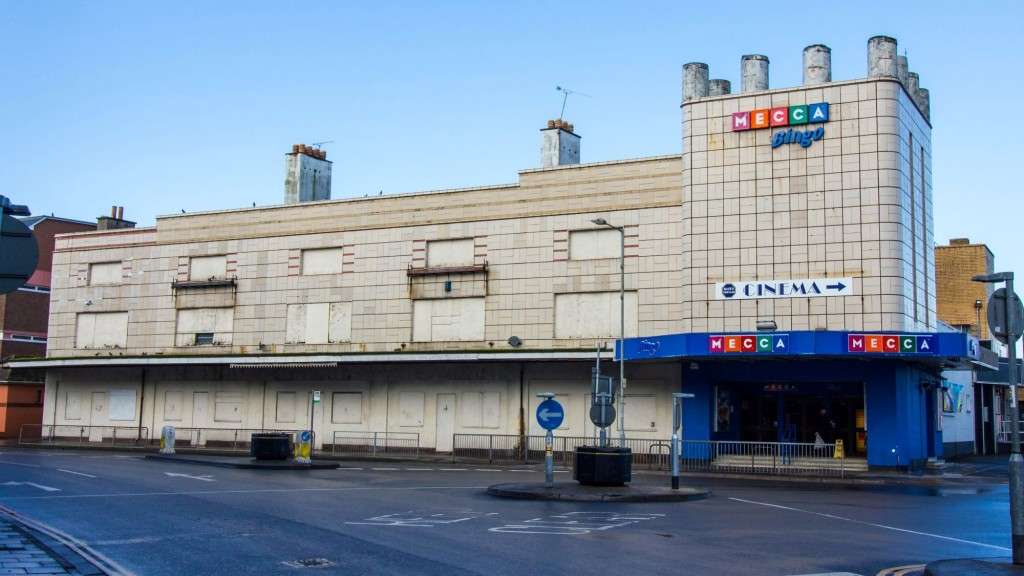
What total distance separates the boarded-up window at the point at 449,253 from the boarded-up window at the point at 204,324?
11966 mm

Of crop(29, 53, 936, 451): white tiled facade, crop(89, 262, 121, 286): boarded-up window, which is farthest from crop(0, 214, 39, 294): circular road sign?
crop(89, 262, 121, 286): boarded-up window

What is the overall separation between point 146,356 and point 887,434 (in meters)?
36.3

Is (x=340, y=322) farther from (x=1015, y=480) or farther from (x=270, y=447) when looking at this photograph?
(x=1015, y=480)

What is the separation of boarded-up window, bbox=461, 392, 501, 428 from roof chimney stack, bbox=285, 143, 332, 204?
15003mm

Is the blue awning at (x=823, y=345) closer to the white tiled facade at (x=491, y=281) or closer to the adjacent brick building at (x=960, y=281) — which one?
the white tiled facade at (x=491, y=281)

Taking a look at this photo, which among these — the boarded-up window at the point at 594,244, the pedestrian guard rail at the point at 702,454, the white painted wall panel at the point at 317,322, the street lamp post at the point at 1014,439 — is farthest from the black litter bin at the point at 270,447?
the street lamp post at the point at 1014,439

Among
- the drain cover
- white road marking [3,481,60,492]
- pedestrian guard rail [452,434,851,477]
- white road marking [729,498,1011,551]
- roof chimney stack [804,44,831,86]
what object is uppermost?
roof chimney stack [804,44,831,86]

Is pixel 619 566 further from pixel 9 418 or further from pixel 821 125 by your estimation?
pixel 9 418

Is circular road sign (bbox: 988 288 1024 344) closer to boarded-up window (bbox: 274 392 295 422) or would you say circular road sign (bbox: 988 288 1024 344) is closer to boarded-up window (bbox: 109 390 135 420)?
boarded-up window (bbox: 274 392 295 422)

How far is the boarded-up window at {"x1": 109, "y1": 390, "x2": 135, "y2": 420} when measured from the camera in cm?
5641

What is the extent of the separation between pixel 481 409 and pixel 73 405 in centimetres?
2590

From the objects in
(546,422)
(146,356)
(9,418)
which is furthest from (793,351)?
(9,418)

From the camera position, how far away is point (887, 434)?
39.2m

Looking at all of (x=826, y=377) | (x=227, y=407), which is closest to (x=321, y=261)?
(x=227, y=407)
